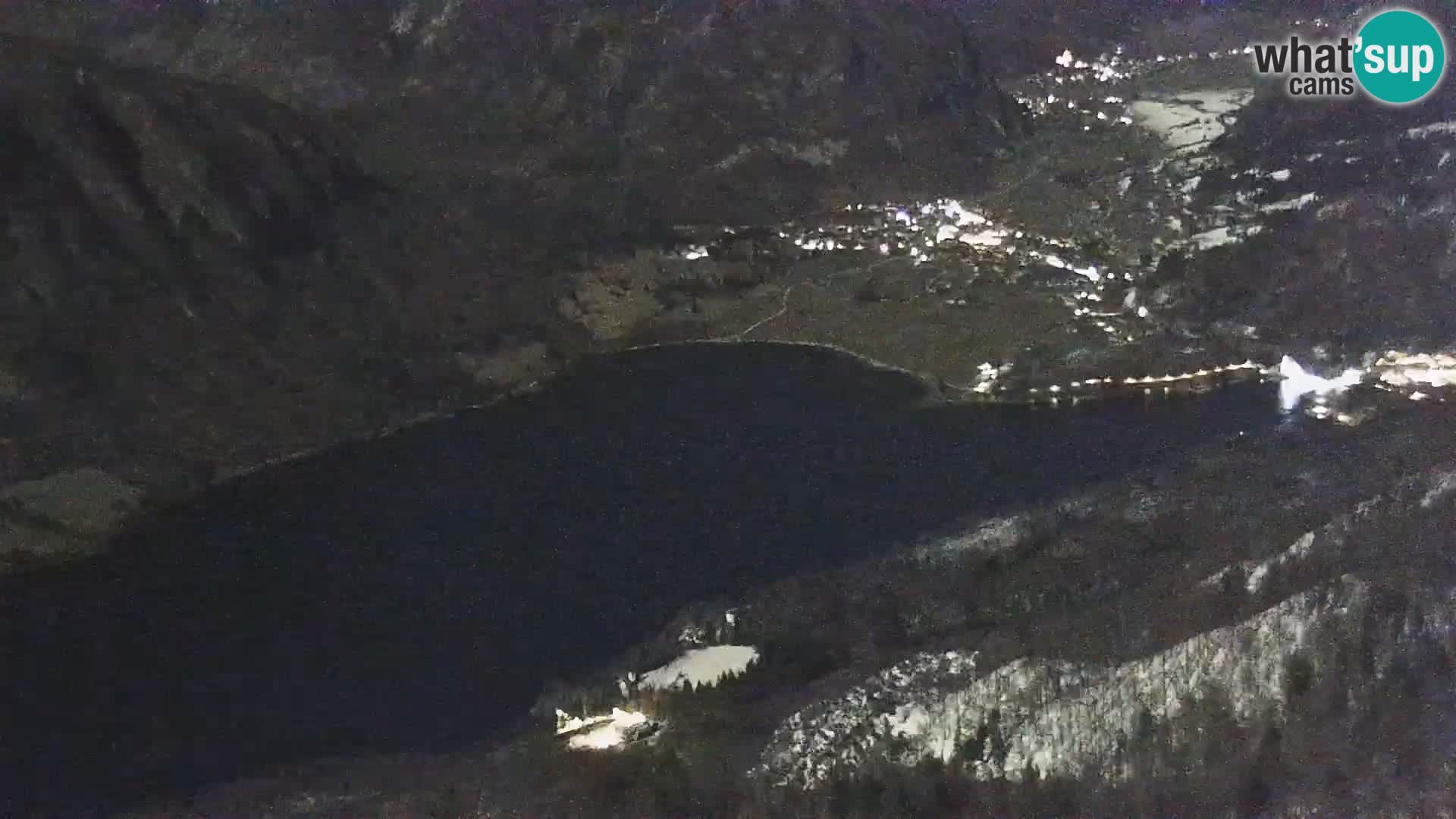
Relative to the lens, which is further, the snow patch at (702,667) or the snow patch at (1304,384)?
the snow patch at (1304,384)

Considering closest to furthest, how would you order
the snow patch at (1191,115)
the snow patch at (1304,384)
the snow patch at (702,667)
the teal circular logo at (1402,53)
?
the snow patch at (702,667)
the snow patch at (1304,384)
the teal circular logo at (1402,53)
the snow patch at (1191,115)

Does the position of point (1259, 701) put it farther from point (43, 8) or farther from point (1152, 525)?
point (43, 8)

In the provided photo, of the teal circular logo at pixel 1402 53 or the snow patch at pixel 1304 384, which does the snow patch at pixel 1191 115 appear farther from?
the snow patch at pixel 1304 384

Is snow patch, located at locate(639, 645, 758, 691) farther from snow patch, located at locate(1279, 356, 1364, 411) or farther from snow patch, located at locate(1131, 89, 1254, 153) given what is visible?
snow patch, located at locate(1131, 89, 1254, 153)

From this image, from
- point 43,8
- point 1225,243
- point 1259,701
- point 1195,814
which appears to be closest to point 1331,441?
point 1259,701

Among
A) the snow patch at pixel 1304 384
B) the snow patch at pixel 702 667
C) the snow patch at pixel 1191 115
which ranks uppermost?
the snow patch at pixel 1191 115

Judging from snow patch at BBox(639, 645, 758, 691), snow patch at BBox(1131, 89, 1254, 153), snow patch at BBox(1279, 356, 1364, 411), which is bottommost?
snow patch at BBox(639, 645, 758, 691)

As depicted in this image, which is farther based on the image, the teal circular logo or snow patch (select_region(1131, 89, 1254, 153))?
snow patch (select_region(1131, 89, 1254, 153))

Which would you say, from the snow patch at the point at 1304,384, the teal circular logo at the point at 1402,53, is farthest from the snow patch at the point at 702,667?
the teal circular logo at the point at 1402,53

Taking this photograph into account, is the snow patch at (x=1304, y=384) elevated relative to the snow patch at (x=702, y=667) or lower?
elevated

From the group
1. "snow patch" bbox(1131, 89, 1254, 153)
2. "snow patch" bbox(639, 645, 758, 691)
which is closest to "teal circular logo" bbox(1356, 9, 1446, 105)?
"snow patch" bbox(1131, 89, 1254, 153)
